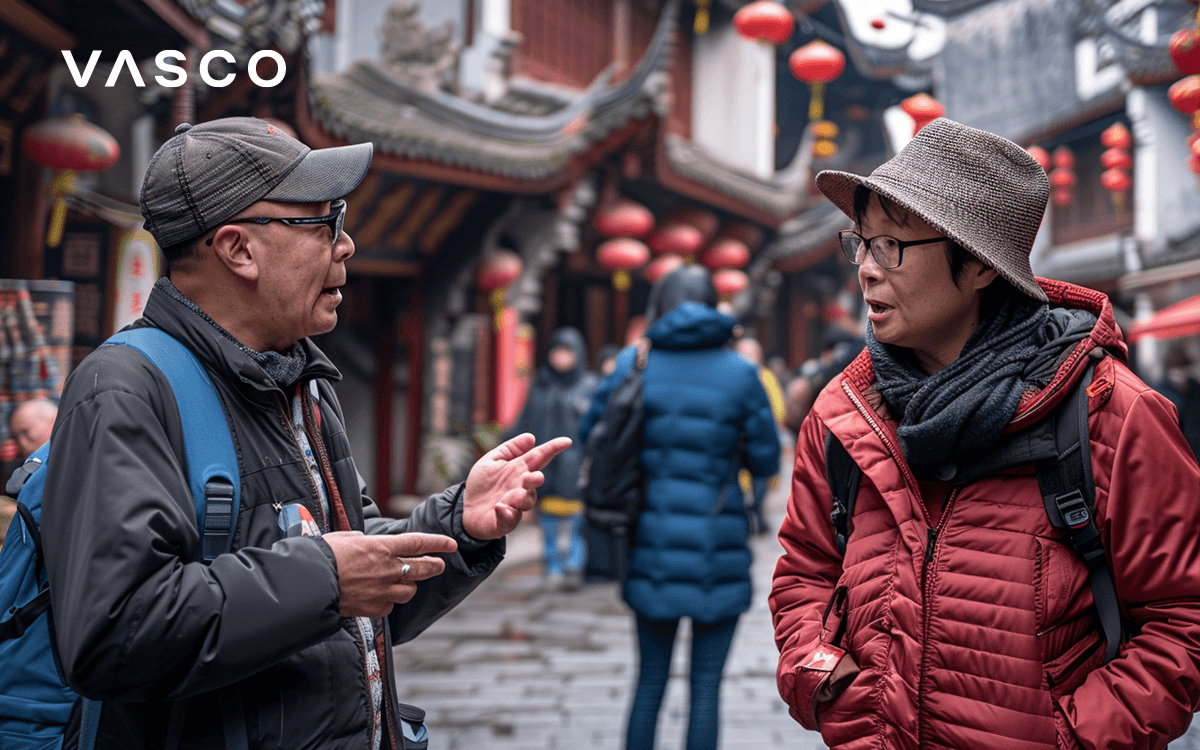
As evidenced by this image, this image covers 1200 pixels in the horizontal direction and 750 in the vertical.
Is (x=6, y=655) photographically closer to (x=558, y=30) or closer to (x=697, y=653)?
A: (x=697, y=653)

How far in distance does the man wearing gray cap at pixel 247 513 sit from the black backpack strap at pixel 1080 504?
873mm

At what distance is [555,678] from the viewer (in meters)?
5.41

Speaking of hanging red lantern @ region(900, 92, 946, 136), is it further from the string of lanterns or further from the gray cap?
the gray cap

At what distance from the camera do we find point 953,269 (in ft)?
6.00

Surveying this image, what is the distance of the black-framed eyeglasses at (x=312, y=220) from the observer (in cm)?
161

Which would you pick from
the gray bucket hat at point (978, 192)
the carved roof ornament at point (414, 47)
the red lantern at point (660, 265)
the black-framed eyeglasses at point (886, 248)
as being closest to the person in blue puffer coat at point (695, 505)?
the black-framed eyeglasses at point (886, 248)

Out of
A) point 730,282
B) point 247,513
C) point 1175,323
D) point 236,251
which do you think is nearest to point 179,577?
point 247,513

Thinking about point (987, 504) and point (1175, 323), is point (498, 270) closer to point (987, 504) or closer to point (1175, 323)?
point (1175, 323)

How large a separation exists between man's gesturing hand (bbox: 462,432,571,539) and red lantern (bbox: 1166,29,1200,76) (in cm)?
328

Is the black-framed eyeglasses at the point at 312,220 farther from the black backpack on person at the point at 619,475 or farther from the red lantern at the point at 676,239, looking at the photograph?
the red lantern at the point at 676,239

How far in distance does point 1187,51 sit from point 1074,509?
298cm

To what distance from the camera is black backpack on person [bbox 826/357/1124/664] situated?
163 cm

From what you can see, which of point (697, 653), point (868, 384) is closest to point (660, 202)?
point (697, 653)

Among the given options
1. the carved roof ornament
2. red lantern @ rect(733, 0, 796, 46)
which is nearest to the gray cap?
red lantern @ rect(733, 0, 796, 46)
